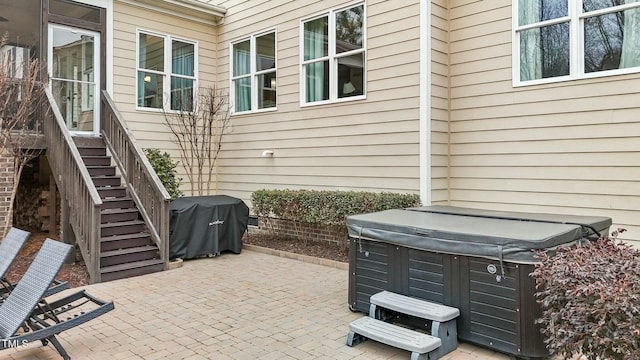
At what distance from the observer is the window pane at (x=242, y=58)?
9453 millimetres

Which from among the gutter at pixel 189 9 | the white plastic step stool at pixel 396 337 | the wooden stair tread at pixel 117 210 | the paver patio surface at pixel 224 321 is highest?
the gutter at pixel 189 9

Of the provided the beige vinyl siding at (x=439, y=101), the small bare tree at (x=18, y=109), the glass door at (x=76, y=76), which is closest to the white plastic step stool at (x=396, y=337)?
the beige vinyl siding at (x=439, y=101)

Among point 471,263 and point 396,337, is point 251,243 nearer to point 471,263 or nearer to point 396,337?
point 396,337

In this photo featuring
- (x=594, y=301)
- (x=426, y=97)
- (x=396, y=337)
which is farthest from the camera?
(x=426, y=97)

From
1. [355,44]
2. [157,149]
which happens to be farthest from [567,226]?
[157,149]

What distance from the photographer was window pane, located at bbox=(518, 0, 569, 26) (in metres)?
5.68

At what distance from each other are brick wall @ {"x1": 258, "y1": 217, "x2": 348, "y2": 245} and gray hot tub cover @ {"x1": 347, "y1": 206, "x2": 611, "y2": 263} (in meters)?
2.83

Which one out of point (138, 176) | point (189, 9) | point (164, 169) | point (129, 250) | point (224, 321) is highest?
point (189, 9)

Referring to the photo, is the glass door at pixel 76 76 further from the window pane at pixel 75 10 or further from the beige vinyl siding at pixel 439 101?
the beige vinyl siding at pixel 439 101

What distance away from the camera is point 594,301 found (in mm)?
2469

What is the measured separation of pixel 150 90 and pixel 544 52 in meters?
7.33

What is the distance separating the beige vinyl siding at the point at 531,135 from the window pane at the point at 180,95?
5.63m

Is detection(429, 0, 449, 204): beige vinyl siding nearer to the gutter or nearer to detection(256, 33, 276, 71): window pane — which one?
detection(256, 33, 276, 71): window pane

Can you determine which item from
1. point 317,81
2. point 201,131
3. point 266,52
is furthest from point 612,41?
point 201,131
